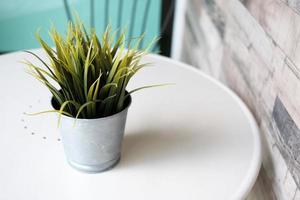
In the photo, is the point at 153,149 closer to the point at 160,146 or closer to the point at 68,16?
the point at 160,146

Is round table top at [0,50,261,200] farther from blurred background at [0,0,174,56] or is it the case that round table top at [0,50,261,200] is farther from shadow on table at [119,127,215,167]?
blurred background at [0,0,174,56]

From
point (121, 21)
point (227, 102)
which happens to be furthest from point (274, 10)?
point (121, 21)

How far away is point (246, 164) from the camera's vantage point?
24.3 inches

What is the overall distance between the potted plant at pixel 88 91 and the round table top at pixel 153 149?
0.05 m

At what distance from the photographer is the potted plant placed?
54cm

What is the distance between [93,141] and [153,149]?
126mm

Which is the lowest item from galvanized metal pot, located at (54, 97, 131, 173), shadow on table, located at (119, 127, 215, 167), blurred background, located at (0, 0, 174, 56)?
blurred background, located at (0, 0, 174, 56)

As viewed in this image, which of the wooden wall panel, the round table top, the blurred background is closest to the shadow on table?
the round table top

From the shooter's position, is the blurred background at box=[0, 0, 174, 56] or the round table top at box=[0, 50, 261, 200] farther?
the blurred background at box=[0, 0, 174, 56]

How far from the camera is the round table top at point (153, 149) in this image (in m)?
0.56

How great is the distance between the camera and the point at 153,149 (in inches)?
25.5

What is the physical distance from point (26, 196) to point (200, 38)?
87cm

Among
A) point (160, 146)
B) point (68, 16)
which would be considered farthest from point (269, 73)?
point (68, 16)

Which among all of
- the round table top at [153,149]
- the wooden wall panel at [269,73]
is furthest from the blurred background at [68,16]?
the round table top at [153,149]
